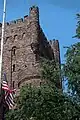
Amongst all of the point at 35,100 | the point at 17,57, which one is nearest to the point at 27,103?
the point at 35,100

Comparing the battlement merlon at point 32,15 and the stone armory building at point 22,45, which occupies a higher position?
the battlement merlon at point 32,15

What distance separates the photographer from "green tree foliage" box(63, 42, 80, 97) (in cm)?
2158

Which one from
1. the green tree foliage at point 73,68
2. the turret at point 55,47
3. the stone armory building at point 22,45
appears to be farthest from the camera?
the turret at point 55,47

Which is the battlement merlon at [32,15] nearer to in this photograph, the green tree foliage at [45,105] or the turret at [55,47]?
the turret at [55,47]

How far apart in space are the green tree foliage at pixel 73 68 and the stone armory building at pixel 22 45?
50.8ft

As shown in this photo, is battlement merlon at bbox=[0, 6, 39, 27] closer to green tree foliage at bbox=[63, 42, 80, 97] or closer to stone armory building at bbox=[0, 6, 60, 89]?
stone armory building at bbox=[0, 6, 60, 89]

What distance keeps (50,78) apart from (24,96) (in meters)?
2.19

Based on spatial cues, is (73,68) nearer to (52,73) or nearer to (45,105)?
(52,73)

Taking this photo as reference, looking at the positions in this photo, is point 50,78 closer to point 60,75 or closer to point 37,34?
point 60,75

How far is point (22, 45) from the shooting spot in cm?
4312

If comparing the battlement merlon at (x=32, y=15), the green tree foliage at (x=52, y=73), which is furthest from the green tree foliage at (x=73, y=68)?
the battlement merlon at (x=32, y=15)

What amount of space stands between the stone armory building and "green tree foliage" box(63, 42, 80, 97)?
15478 mm

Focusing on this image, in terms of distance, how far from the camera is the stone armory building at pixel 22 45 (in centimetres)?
4066

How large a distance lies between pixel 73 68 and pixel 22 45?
21.7 meters
